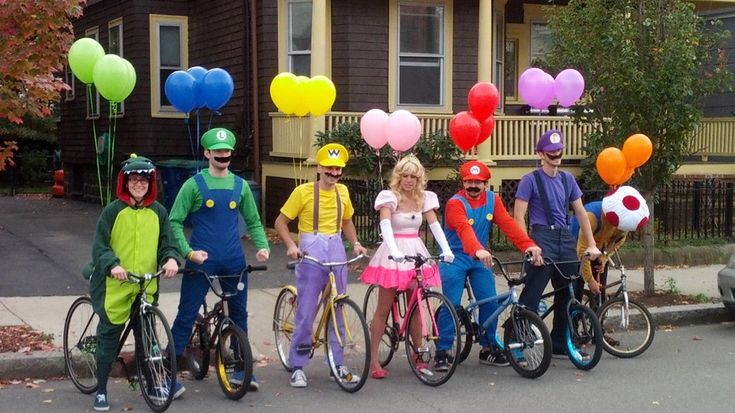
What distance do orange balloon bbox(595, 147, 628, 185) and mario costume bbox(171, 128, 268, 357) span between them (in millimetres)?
3694

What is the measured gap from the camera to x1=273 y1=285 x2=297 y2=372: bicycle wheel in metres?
7.61

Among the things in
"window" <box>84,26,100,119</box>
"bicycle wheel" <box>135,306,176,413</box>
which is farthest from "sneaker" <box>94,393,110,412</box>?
"window" <box>84,26,100,119</box>

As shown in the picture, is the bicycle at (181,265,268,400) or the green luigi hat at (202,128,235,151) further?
the green luigi hat at (202,128,235,151)

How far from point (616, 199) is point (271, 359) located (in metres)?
3.36

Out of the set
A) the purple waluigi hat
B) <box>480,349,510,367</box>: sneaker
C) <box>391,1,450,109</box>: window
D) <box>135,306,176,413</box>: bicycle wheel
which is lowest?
<box>480,349,510,367</box>: sneaker

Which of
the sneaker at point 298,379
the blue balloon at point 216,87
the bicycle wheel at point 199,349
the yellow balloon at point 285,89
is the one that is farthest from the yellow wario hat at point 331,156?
the blue balloon at point 216,87

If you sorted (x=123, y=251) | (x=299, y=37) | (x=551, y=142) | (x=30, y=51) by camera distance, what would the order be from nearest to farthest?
(x=123, y=251), (x=551, y=142), (x=30, y=51), (x=299, y=37)

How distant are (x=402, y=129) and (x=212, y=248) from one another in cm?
436

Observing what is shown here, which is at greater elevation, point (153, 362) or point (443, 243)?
point (443, 243)

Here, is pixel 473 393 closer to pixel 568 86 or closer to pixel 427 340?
pixel 427 340

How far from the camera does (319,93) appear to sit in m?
10.8

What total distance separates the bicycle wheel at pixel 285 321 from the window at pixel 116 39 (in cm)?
1324

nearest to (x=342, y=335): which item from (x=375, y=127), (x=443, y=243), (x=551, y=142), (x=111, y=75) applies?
(x=443, y=243)

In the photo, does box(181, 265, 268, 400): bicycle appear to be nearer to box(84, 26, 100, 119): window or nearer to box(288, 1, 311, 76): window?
box(288, 1, 311, 76): window
